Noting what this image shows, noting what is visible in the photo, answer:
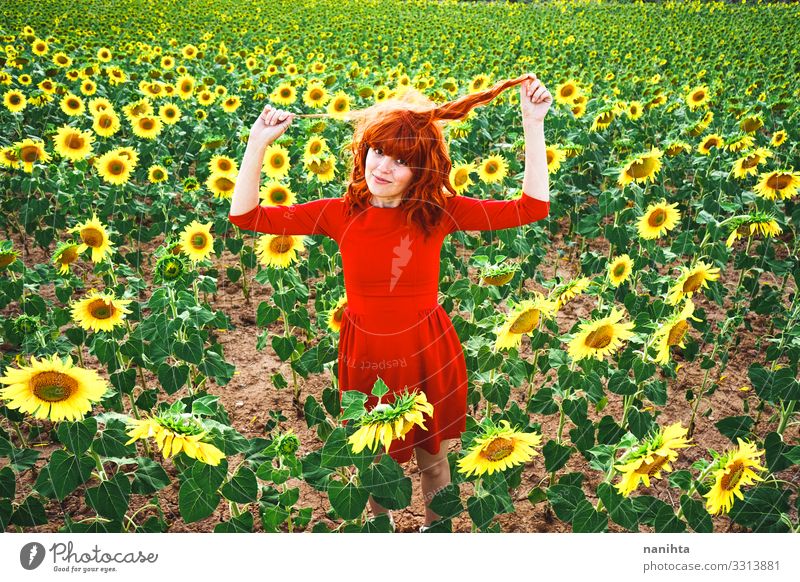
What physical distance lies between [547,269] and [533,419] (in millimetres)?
1437

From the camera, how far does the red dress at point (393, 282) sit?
1453mm

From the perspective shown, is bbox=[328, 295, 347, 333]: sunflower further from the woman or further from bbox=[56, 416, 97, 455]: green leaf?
bbox=[56, 416, 97, 455]: green leaf

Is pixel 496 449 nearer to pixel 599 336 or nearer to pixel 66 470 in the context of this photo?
pixel 599 336

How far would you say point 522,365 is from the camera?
187cm

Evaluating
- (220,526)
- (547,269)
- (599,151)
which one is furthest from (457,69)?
(220,526)

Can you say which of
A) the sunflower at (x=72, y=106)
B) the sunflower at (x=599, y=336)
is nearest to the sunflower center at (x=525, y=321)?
the sunflower at (x=599, y=336)

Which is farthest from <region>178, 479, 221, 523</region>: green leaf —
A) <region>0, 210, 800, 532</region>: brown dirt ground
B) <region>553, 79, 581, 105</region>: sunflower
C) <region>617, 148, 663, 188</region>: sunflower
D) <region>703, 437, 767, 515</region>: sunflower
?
<region>553, 79, 581, 105</region>: sunflower

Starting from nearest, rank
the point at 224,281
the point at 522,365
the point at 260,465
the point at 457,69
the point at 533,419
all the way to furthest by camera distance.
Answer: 1. the point at 260,465
2. the point at 522,365
3. the point at 533,419
4. the point at 224,281
5. the point at 457,69

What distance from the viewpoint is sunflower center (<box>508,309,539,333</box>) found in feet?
5.26

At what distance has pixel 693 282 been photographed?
1788mm

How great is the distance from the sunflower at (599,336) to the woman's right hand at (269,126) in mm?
905

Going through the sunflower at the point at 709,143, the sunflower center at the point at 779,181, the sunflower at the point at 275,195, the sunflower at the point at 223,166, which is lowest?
the sunflower center at the point at 779,181

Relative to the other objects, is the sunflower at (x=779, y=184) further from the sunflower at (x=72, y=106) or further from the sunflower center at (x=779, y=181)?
the sunflower at (x=72, y=106)

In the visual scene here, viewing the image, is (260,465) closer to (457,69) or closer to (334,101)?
(334,101)
